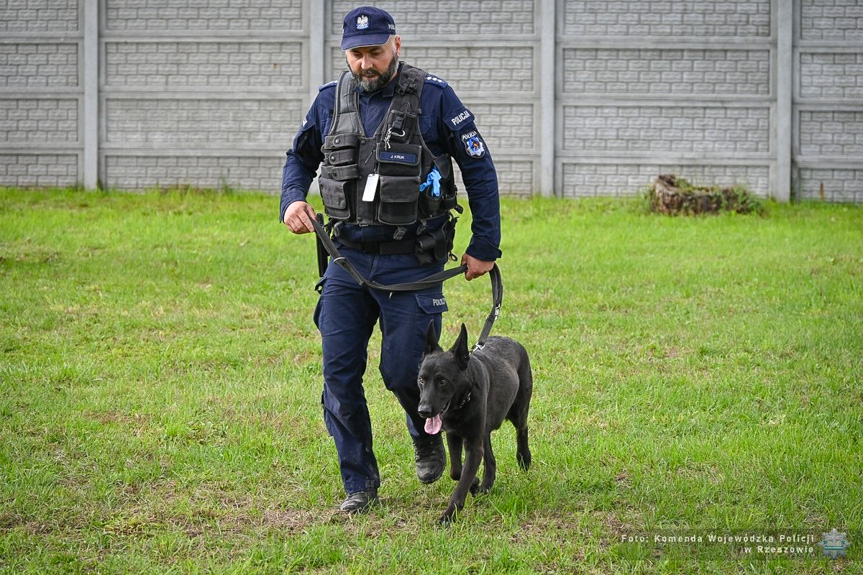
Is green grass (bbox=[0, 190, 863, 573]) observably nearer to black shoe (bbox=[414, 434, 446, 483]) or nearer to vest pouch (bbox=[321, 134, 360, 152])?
black shoe (bbox=[414, 434, 446, 483])

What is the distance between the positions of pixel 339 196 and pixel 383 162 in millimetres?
255

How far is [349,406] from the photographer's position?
489cm

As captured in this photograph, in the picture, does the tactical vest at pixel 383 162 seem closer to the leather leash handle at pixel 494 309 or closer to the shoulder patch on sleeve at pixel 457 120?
the shoulder patch on sleeve at pixel 457 120

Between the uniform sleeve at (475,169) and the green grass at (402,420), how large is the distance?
3.80 feet

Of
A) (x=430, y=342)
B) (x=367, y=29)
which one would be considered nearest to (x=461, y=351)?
(x=430, y=342)

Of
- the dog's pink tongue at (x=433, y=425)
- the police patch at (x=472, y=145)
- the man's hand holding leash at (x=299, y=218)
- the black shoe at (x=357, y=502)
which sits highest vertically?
the police patch at (x=472, y=145)

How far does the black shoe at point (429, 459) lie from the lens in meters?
5.05

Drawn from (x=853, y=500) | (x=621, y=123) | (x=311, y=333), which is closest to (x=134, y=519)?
(x=853, y=500)

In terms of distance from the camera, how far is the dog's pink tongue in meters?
4.48

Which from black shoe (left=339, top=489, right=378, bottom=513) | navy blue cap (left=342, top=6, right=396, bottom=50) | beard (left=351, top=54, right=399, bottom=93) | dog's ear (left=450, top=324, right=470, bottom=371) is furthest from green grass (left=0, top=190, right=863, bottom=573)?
navy blue cap (left=342, top=6, right=396, bottom=50)

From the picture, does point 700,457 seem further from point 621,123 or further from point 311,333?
point 621,123

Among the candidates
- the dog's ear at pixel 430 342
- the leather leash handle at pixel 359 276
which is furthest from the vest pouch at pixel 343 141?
the dog's ear at pixel 430 342

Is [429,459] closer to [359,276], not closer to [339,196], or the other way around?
[359,276]

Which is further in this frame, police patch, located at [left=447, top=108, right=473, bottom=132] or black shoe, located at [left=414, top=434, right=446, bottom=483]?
black shoe, located at [left=414, top=434, right=446, bottom=483]
